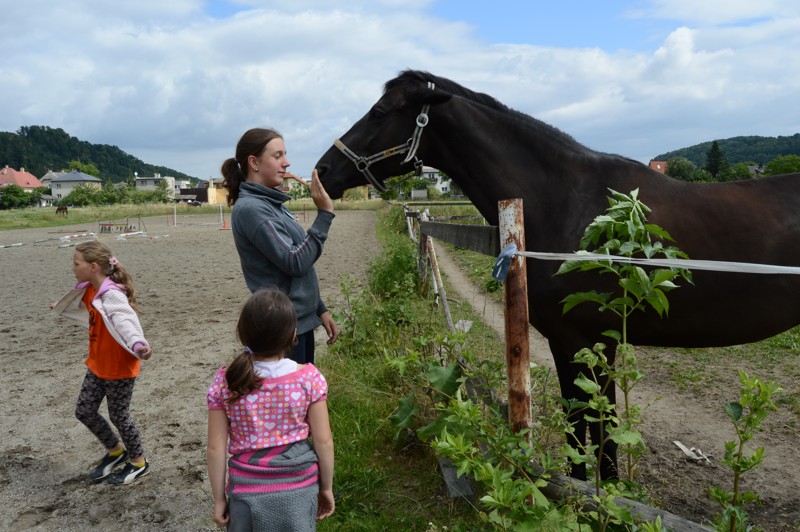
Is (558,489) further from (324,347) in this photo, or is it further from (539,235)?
(324,347)

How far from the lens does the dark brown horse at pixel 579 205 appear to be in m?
2.56

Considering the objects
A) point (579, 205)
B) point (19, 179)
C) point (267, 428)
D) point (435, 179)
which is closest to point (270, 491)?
point (267, 428)

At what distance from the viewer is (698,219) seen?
2602 mm

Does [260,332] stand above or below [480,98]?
below

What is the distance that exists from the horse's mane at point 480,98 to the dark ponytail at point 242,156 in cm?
84

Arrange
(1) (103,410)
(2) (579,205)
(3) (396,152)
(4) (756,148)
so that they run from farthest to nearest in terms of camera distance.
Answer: (4) (756,148) < (1) (103,410) < (3) (396,152) < (2) (579,205)

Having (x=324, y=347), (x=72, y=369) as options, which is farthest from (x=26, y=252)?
(x=324, y=347)

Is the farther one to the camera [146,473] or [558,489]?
[146,473]

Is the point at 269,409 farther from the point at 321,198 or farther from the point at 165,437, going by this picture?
the point at 165,437

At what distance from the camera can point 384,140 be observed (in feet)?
10.1

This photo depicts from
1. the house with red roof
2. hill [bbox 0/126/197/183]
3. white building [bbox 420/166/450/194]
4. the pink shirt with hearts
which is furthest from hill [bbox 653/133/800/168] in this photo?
hill [bbox 0/126/197/183]

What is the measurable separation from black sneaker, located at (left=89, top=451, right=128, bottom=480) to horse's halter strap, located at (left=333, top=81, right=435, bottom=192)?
2463 millimetres

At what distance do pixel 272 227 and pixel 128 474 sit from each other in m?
2.15

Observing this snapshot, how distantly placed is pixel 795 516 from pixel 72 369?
6223 millimetres
